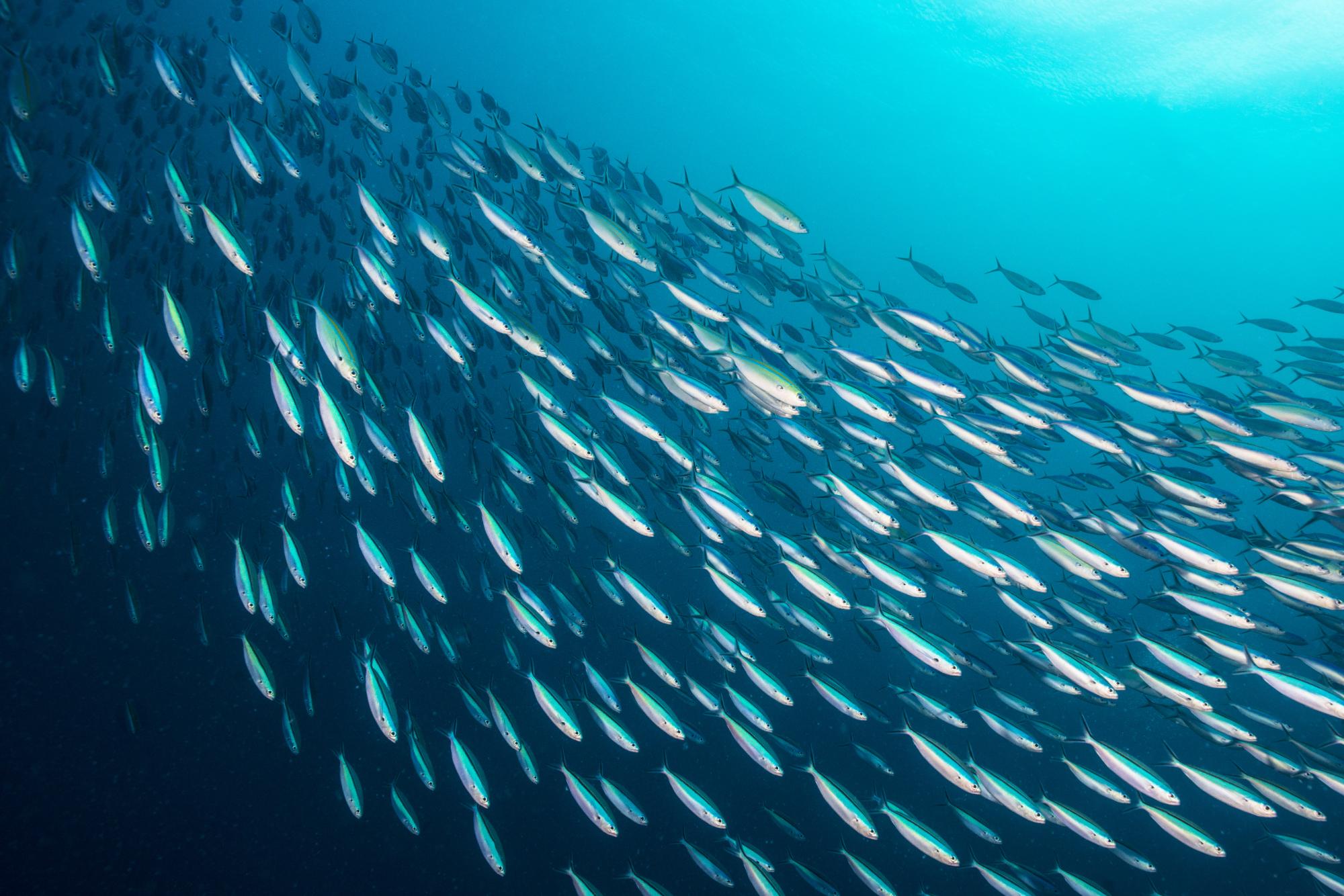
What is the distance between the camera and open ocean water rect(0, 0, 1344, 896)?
4.49 meters

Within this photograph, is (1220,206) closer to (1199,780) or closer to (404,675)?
(1199,780)

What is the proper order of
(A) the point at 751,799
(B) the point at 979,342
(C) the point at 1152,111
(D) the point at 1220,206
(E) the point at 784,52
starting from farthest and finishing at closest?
(D) the point at 1220,206
(E) the point at 784,52
(C) the point at 1152,111
(A) the point at 751,799
(B) the point at 979,342

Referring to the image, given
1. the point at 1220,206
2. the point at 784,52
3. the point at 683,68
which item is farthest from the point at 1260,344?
the point at 683,68

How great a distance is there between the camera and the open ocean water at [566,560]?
14.7 ft

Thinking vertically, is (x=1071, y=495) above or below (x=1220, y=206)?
below

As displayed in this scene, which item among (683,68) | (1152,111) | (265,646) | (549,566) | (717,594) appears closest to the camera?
(265,646)

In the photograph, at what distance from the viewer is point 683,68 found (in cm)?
5769

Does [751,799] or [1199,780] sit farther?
[751,799]

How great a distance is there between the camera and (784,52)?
44625 mm

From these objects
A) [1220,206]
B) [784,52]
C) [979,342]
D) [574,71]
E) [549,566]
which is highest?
[574,71]

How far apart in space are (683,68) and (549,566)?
63409 mm

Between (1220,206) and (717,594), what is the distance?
70.5 meters

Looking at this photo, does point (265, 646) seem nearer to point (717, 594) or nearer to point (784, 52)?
point (717, 594)

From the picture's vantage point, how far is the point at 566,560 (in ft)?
18.2
